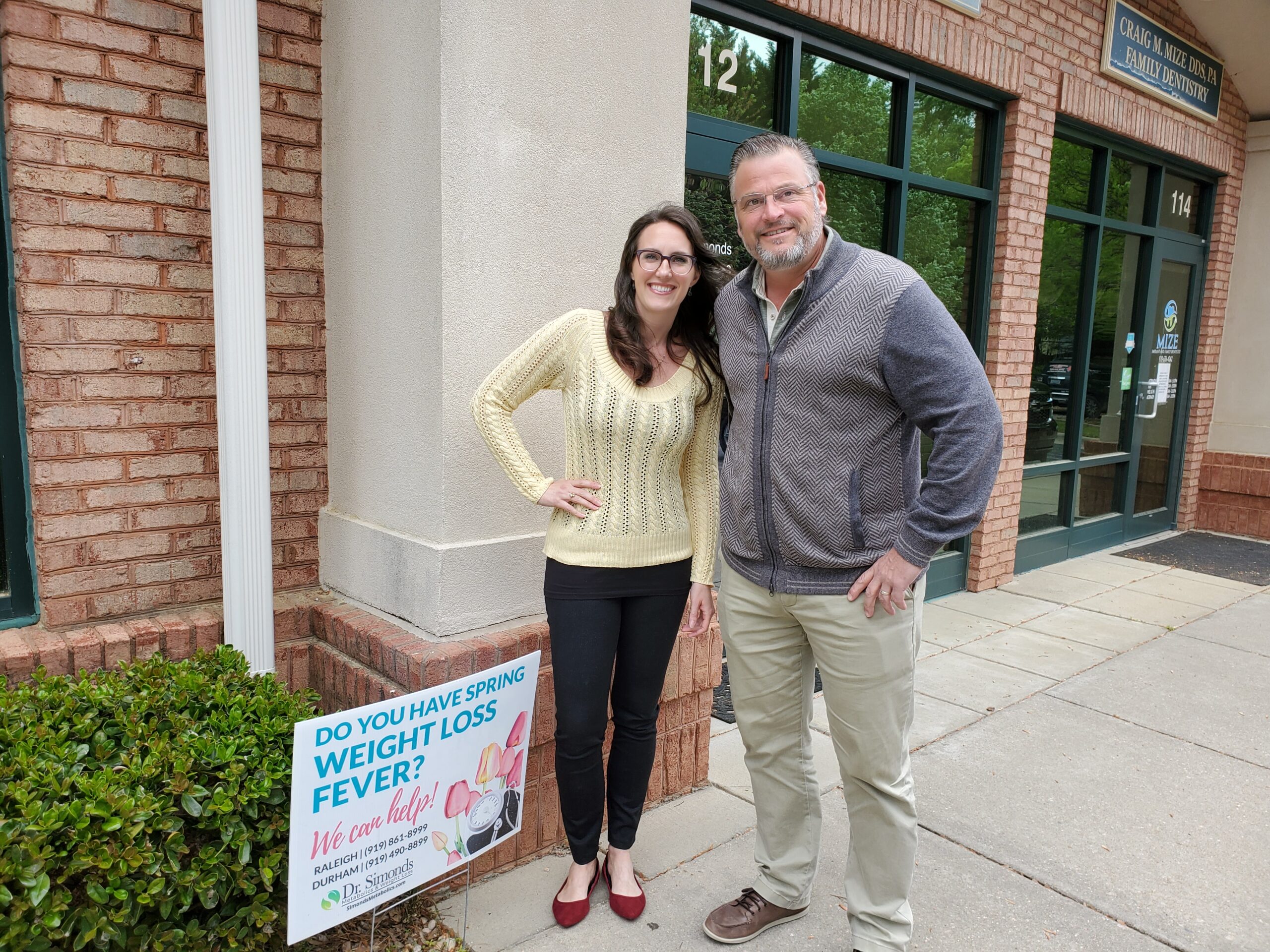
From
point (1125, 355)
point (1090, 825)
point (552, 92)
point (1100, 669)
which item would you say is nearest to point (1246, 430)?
point (1125, 355)

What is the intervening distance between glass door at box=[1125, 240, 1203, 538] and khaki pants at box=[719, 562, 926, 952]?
21.3ft

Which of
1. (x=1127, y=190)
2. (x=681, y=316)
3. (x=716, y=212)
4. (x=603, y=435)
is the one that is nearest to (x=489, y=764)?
(x=603, y=435)

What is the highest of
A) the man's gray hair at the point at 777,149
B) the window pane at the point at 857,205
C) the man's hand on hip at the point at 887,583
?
the window pane at the point at 857,205

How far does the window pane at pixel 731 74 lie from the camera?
4.27 meters

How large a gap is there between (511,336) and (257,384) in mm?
750

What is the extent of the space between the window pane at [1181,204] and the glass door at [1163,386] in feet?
0.67

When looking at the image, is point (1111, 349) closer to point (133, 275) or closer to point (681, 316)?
point (681, 316)

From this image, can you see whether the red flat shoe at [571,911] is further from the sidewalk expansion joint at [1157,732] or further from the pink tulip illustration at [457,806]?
the sidewalk expansion joint at [1157,732]

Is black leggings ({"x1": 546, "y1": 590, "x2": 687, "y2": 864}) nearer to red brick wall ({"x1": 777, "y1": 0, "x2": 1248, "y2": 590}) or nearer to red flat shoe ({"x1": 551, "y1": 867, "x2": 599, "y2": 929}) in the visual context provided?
red flat shoe ({"x1": 551, "y1": 867, "x2": 599, "y2": 929})

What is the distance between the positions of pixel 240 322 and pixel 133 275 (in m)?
0.37

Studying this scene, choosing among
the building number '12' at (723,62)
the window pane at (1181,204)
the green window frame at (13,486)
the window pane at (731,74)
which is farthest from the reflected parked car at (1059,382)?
the green window frame at (13,486)

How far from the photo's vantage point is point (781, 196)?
7.31 feet

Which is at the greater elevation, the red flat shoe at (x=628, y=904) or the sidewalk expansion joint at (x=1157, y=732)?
the red flat shoe at (x=628, y=904)

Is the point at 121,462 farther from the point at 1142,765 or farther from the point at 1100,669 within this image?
the point at 1100,669
